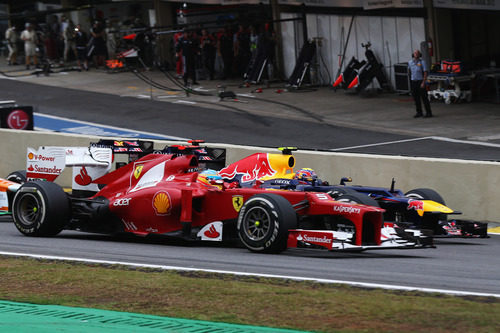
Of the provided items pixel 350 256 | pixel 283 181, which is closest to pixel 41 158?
pixel 283 181

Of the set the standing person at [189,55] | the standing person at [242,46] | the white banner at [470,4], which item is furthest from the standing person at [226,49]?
the white banner at [470,4]

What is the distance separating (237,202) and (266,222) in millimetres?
669

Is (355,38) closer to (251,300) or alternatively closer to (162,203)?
(162,203)

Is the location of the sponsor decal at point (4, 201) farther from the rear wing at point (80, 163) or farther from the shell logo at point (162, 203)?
the shell logo at point (162, 203)

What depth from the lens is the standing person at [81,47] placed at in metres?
37.2

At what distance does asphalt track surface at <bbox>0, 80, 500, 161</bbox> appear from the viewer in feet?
69.1

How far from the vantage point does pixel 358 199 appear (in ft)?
36.6

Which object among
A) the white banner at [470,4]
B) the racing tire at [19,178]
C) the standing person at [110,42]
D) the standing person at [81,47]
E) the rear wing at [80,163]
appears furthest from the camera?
the standing person at [110,42]

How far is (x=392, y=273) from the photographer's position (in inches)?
385

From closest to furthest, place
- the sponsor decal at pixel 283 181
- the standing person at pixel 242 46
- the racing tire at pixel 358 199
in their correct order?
1. the racing tire at pixel 358 199
2. the sponsor decal at pixel 283 181
3. the standing person at pixel 242 46

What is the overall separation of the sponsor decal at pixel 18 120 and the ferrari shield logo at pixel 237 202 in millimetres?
12504

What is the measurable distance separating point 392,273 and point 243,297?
188 centimetres

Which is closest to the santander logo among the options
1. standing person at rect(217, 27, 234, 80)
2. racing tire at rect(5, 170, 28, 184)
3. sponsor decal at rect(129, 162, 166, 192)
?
sponsor decal at rect(129, 162, 166, 192)

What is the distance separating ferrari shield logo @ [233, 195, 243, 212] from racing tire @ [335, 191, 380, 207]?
1153 millimetres
